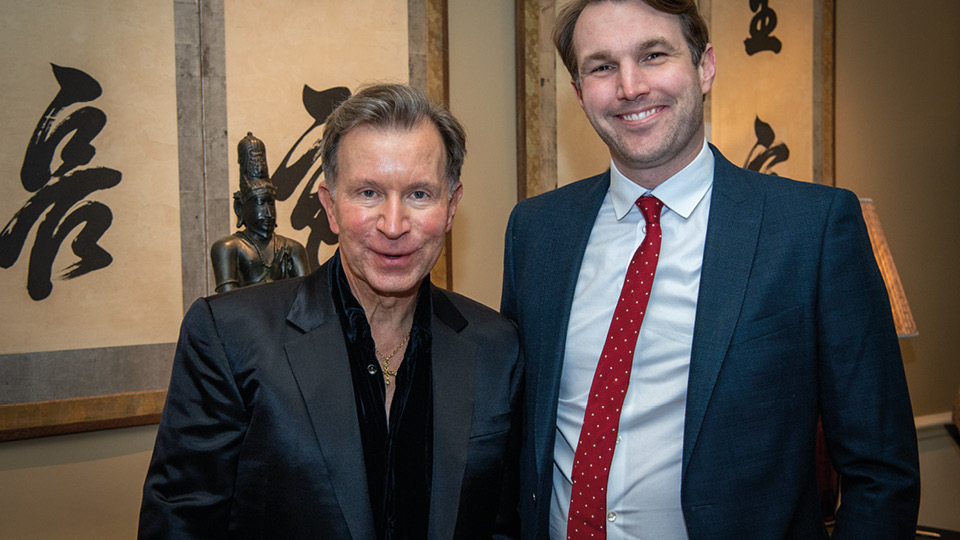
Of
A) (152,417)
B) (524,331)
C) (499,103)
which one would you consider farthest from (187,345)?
(499,103)

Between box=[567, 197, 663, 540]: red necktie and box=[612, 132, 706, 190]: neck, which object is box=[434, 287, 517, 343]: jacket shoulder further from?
box=[612, 132, 706, 190]: neck

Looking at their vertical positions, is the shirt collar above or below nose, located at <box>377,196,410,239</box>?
above

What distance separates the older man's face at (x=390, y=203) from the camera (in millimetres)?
1310

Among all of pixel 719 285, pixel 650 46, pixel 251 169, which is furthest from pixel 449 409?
pixel 251 169

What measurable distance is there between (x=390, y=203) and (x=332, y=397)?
1.23 feet

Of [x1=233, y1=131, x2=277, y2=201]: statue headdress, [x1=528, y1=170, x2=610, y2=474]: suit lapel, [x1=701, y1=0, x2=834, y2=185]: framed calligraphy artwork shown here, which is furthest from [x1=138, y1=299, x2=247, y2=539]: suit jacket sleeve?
[x1=701, y1=0, x2=834, y2=185]: framed calligraphy artwork

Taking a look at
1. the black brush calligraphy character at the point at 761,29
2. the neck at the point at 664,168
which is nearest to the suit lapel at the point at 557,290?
the neck at the point at 664,168

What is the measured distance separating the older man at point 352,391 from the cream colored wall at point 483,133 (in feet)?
4.96

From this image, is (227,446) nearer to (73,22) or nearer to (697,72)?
(697,72)

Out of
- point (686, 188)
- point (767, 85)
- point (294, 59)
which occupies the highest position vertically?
point (767, 85)

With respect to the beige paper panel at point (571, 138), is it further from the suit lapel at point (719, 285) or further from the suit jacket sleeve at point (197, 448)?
the suit jacket sleeve at point (197, 448)

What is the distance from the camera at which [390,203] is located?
4.30ft

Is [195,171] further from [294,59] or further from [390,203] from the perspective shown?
[390,203]

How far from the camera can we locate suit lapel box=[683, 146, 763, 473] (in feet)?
4.26
